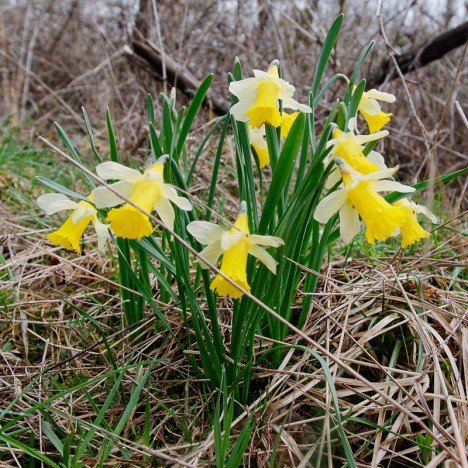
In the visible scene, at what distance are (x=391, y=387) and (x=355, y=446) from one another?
16cm

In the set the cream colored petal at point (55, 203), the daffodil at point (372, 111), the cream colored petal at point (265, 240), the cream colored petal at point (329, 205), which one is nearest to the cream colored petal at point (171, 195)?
the cream colored petal at point (265, 240)

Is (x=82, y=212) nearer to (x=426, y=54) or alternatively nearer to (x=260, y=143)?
(x=260, y=143)

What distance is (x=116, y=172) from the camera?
1.03 meters

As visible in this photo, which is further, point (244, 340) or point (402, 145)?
point (402, 145)

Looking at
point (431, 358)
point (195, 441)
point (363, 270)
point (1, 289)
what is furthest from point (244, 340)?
point (1, 289)

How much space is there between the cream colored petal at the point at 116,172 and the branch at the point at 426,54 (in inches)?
95.5

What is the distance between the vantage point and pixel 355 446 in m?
1.21

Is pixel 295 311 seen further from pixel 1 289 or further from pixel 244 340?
pixel 1 289

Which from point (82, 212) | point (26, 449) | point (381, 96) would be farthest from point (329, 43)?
point (26, 449)

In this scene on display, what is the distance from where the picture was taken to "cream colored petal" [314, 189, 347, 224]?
3.48 feet

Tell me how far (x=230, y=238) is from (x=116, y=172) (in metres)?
0.26

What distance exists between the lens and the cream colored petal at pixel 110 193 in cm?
104

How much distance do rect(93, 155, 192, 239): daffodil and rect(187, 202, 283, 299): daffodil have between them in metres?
0.07

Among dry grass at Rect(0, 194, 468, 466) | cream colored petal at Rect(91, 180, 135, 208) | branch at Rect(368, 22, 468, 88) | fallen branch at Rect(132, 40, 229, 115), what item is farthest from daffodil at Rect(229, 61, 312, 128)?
fallen branch at Rect(132, 40, 229, 115)
